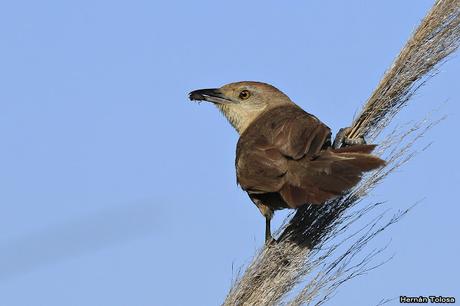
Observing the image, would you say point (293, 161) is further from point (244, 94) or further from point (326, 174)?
point (244, 94)

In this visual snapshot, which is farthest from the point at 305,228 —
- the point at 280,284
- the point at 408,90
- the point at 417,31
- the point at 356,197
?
the point at 417,31

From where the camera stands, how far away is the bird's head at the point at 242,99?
6770 mm

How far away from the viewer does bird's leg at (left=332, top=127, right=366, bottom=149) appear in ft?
16.3

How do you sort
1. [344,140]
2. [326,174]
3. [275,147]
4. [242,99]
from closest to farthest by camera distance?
[326,174], [344,140], [275,147], [242,99]

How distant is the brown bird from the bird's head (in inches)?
5.1

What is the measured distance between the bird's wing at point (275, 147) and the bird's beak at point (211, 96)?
0.94 meters

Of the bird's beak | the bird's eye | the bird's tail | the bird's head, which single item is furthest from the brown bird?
the bird's beak

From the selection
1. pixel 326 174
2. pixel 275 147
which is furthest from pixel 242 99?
pixel 326 174

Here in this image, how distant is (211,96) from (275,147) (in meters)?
1.61

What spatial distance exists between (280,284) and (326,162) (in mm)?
1153

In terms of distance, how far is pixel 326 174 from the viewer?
4.73 m

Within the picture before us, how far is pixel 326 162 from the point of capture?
15.9ft

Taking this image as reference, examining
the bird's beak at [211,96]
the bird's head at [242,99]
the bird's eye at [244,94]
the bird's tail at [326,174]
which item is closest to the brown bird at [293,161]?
the bird's tail at [326,174]

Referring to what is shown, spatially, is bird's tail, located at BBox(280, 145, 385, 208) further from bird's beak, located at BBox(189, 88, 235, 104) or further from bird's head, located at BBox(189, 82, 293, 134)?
bird's beak, located at BBox(189, 88, 235, 104)
